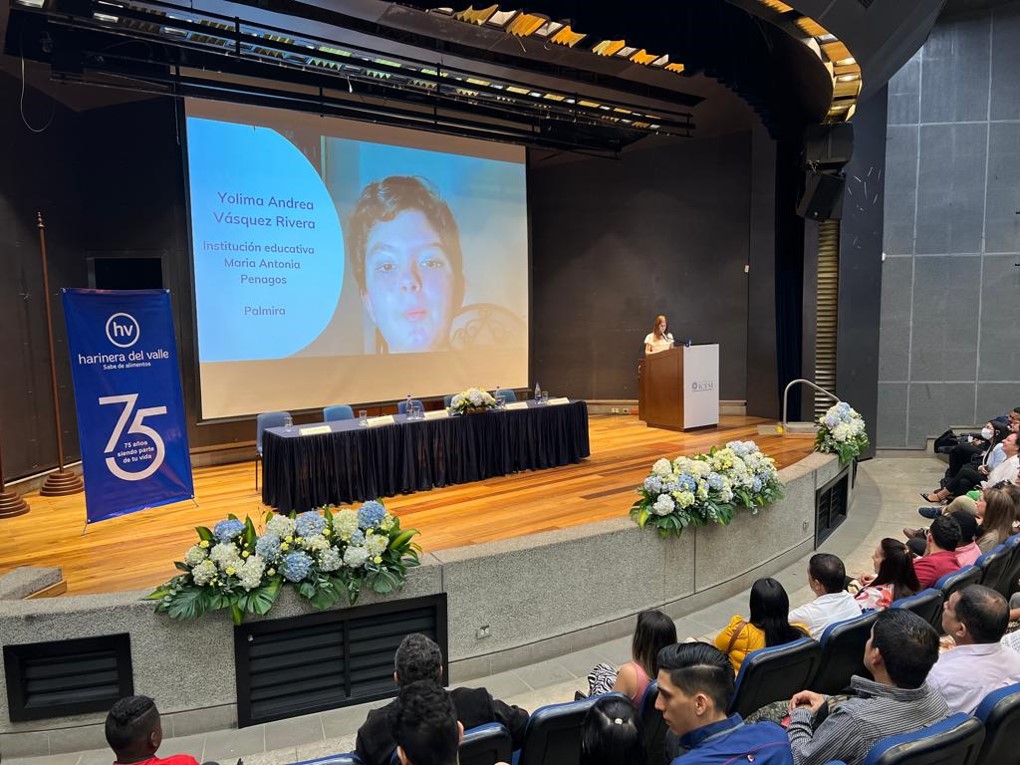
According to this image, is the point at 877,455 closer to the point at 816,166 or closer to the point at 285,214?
the point at 816,166

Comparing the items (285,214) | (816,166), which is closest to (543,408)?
(285,214)

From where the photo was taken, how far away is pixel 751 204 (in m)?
10.3

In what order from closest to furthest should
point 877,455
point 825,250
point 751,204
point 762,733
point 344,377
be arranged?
point 762,733, point 344,377, point 825,250, point 877,455, point 751,204

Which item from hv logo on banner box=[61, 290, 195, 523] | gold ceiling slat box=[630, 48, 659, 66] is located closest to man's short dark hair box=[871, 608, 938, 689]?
hv logo on banner box=[61, 290, 195, 523]

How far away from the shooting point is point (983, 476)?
630cm

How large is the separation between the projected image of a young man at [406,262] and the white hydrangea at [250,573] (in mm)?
5318

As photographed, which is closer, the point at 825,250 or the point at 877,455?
the point at 825,250

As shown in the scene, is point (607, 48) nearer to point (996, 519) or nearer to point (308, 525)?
point (996, 519)

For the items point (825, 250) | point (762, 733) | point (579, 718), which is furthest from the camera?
point (825, 250)

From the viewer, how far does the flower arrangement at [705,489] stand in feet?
13.9

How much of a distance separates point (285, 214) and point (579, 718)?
672 centimetres

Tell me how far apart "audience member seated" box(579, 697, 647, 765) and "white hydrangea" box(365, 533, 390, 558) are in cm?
187

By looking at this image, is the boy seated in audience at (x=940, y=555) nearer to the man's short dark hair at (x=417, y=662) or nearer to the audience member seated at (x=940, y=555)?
the audience member seated at (x=940, y=555)

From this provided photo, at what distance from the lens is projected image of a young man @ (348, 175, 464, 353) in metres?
8.09
